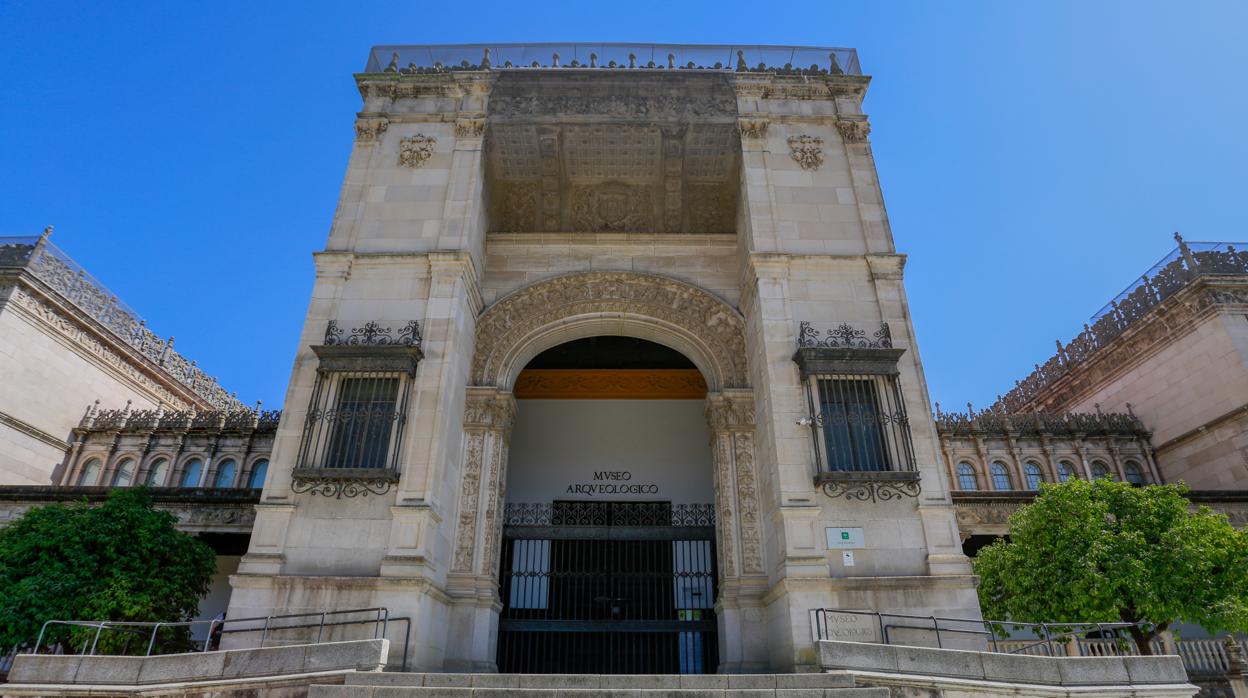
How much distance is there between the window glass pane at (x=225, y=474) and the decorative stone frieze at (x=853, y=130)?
22.5 meters

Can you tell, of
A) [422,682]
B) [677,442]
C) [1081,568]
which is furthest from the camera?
[677,442]

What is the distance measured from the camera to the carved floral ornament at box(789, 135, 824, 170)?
1382 cm

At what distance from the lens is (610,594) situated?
15695 millimetres

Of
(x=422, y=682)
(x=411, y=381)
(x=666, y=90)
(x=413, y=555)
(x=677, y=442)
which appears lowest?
(x=422, y=682)

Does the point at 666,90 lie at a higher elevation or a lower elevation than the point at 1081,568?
higher

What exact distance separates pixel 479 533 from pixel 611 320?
5635mm

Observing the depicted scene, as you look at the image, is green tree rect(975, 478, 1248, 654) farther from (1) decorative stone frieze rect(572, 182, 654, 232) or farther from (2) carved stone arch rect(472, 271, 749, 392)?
Answer: (1) decorative stone frieze rect(572, 182, 654, 232)

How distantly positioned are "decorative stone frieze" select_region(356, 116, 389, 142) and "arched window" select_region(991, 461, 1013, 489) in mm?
22472

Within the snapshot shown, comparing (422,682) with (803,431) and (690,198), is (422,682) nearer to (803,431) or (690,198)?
(803,431)

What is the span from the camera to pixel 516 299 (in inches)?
586

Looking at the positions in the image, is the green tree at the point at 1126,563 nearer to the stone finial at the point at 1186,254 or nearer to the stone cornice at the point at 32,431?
the stone finial at the point at 1186,254

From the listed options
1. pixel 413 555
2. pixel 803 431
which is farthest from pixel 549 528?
pixel 803 431

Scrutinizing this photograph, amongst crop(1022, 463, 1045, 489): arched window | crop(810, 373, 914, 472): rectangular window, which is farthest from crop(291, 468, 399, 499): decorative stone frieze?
crop(1022, 463, 1045, 489): arched window

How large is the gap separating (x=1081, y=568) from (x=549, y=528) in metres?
10.5
